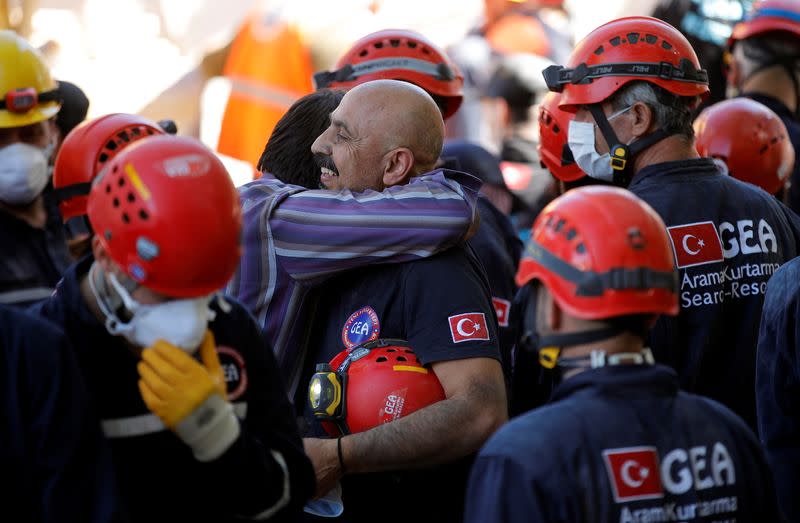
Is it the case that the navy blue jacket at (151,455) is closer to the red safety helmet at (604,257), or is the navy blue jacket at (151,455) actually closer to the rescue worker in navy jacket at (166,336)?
the rescue worker in navy jacket at (166,336)

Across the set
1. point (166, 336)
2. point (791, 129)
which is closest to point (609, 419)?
point (166, 336)

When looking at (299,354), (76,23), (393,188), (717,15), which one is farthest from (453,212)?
(76,23)

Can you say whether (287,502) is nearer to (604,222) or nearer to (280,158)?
(604,222)

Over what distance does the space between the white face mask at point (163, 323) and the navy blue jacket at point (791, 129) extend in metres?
4.74

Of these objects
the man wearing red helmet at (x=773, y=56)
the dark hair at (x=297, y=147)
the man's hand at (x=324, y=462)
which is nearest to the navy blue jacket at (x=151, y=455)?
the man's hand at (x=324, y=462)

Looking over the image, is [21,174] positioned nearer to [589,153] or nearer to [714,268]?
[589,153]

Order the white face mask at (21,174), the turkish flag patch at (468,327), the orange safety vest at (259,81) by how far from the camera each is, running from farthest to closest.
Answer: the orange safety vest at (259,81), the white face mask at (21,174), the turkish flag patch at (468,327)

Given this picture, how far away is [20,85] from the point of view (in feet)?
15.6

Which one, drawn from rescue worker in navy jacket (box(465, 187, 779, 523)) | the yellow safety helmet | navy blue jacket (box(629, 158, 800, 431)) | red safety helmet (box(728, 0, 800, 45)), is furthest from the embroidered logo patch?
red safety helmet (box(728, 0, 800, 45))

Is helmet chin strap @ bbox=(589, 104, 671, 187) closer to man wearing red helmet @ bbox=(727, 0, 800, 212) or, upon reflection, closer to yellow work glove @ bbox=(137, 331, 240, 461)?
yellow work glove @ bbox=(137, 331, 240, 461)

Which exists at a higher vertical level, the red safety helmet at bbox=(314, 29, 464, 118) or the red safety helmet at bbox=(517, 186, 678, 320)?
the red safety helmet at bbox=(314, 29, 464, 118)

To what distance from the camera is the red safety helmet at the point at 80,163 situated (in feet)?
14.3

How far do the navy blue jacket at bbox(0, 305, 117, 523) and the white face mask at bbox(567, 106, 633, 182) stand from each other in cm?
277

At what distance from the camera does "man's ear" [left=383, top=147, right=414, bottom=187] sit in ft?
14.1
